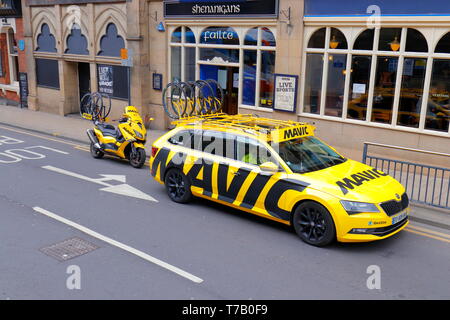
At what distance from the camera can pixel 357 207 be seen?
23.1 ft

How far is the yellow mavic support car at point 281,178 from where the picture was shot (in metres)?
7.12

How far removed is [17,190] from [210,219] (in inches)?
178

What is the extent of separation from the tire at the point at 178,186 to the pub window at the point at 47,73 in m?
15.1

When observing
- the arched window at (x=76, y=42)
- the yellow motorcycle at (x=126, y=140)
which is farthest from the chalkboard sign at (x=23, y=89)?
the yellow motorcycle at (x=126, y=140)

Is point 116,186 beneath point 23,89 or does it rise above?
beneath

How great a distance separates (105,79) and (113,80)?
23.9 inches

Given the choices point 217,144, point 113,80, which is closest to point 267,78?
point 217,144

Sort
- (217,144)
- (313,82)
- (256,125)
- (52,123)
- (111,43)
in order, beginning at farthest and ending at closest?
(52,123), (111,43), (313,82), (256,125), (217,144)

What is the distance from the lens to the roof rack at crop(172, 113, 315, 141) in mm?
8371

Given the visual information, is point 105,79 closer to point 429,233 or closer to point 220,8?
point 220,8

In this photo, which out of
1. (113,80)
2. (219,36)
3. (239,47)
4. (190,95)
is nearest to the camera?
(239,47)

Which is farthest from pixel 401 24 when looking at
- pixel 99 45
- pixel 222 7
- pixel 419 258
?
pixel 99 45

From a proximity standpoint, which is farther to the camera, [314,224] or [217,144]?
[217,144]
